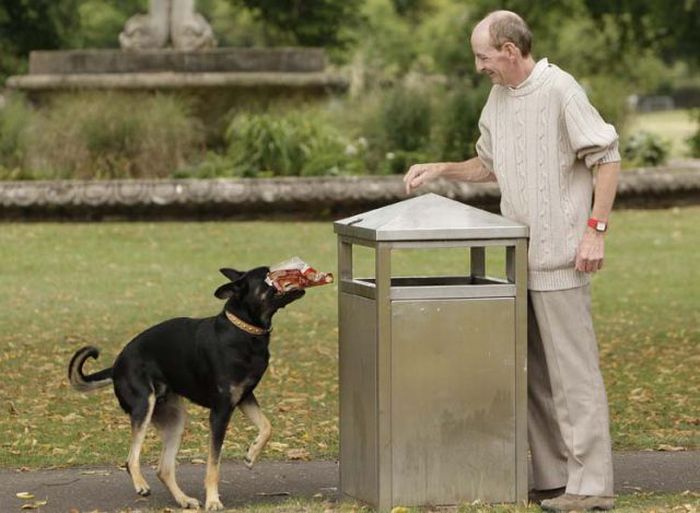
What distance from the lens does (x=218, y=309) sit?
1455 centimetres

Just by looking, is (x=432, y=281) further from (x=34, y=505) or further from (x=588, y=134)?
(x=34, y=505)

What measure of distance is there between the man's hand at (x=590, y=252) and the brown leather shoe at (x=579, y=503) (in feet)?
3.00

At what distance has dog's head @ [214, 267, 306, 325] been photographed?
6.75 m

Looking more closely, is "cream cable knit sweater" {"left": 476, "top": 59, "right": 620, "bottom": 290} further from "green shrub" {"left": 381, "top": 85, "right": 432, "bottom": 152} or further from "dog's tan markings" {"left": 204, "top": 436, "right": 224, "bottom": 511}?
"green shrub" {"left": 381, "top": 85, "right": 432, "bottom": 152}

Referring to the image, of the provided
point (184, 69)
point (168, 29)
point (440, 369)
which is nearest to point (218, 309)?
point (440, 369)

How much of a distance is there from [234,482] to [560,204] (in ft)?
7.03

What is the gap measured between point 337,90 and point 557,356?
60.6 feet

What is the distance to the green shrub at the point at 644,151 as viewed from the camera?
82.9 feet

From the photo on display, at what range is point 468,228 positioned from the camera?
21.1 feet

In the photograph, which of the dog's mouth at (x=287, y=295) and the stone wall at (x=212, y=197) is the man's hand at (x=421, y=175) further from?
the stone wall at (x=212, y=197)

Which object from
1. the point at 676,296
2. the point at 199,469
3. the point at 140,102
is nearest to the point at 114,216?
the point at 140,102

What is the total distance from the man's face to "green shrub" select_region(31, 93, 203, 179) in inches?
619

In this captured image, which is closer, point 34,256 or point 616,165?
point 616,165

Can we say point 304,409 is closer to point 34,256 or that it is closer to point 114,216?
point 34,256
